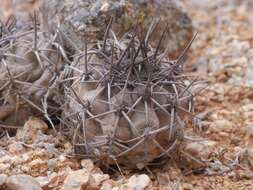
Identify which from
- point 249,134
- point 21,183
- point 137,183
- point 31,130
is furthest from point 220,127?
point 21,183

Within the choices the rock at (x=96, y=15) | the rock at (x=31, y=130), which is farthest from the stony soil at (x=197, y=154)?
the rock at (x=96, y=15)

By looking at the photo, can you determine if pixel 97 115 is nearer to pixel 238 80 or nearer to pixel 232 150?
pixel 232 150

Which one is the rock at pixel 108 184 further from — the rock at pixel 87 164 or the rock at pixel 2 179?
the rock at pixel 2 179

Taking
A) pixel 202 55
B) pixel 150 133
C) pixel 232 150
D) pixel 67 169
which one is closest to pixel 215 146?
pixel 232 150

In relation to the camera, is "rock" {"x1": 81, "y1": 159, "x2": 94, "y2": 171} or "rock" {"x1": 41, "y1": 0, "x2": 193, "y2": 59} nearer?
"rock" {"x1": 81, "y1": 159, "x2": 94, "y2": 171}

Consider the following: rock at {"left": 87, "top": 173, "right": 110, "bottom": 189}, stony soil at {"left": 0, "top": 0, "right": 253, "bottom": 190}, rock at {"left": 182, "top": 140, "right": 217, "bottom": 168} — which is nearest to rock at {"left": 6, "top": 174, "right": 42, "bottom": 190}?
stony soil at {"left": 0, "top": 0, "right": 253, "bottom": 190}

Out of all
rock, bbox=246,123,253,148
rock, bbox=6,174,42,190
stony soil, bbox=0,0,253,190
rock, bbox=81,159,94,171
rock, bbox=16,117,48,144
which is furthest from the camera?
rock, bbox=246,123,253,148

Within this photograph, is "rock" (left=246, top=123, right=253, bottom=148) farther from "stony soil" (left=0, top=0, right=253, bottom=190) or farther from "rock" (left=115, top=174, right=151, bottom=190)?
"rock" (left=115, top=174, right=151, bottom=190)
